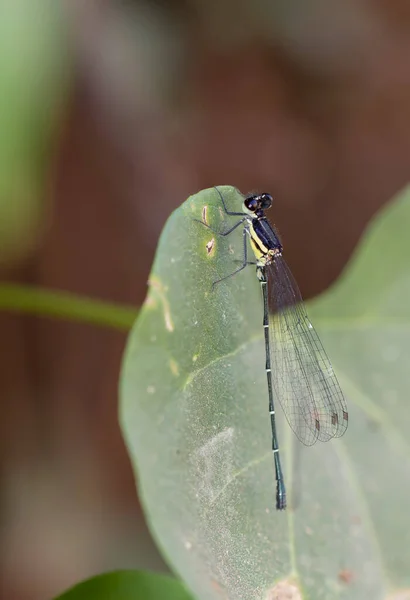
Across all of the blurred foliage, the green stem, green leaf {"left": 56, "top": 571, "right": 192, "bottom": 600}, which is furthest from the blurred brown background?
green leaf {"left": 56, "top": 571, "right": 192, "bottom": 600}

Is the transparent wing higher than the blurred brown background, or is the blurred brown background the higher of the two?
the blurred brown background

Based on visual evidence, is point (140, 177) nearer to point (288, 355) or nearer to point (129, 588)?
point (288, 355)

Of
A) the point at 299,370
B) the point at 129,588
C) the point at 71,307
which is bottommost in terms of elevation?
the point at 129,588

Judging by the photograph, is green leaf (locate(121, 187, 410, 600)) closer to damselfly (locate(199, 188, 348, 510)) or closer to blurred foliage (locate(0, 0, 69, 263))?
damselfly (locate(199, 188, 348, 510))

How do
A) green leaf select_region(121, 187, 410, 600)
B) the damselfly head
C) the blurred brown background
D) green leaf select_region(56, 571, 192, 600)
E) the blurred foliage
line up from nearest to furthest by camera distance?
green leaf select_region(121, 187, 410, 600) → green leaf select_region(56, 571, 192, 600) → the damselfly head → the blurred foliage → the blurred brown background

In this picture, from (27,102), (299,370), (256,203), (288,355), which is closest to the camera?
(256,203)

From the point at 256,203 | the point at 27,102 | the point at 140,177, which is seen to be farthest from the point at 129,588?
the point at 140,177

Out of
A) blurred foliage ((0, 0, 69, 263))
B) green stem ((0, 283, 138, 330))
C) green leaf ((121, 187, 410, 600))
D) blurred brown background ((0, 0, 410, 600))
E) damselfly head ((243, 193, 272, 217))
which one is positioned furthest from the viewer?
blurred brown background ((0, 0, 410, 600))
